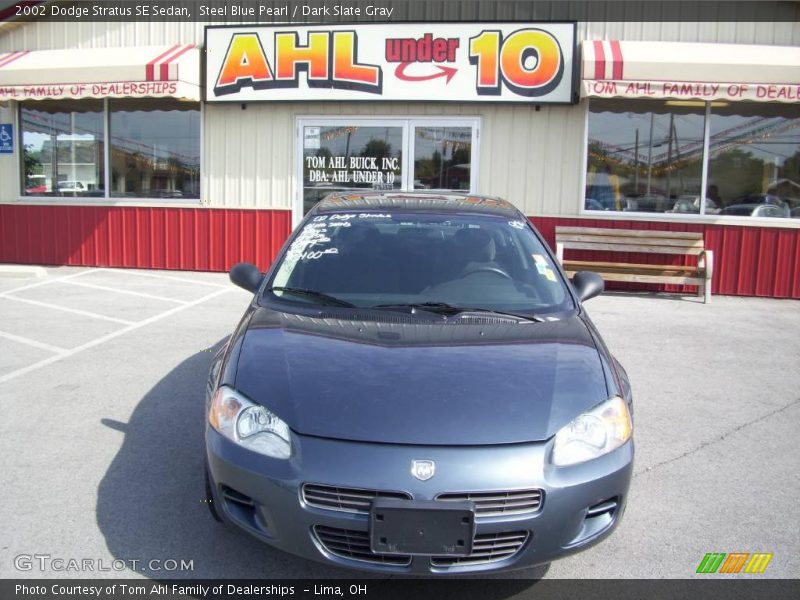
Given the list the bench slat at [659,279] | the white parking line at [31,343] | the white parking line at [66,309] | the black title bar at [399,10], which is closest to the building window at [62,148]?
the black title bar at [399,10]

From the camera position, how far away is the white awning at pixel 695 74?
9305mm

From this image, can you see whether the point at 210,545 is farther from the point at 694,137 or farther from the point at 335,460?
the point at 694,137

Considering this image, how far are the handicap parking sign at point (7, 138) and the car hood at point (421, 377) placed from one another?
35.0 feet

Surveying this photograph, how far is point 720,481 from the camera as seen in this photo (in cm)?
414

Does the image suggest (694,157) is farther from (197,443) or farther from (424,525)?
(424,525)

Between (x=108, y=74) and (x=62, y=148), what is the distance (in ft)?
7.01

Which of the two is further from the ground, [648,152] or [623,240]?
[648,152]

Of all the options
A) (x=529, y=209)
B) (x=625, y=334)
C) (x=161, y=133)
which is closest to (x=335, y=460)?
(x=625, y=334)

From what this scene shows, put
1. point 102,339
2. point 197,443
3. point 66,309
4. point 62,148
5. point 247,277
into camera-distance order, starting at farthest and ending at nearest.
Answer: point 62,148, point 66,309, point 102,339, point 197,443, point 247,277

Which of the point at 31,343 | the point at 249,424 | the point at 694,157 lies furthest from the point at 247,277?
the point at 694,157

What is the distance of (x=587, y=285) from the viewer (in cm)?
424

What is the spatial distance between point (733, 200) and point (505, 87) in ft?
12.0

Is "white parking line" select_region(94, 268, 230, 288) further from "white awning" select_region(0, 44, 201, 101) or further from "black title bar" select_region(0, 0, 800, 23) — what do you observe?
"black title bar" select_region(0, 0, 800, 23)

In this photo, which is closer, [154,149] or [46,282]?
[46,282]
